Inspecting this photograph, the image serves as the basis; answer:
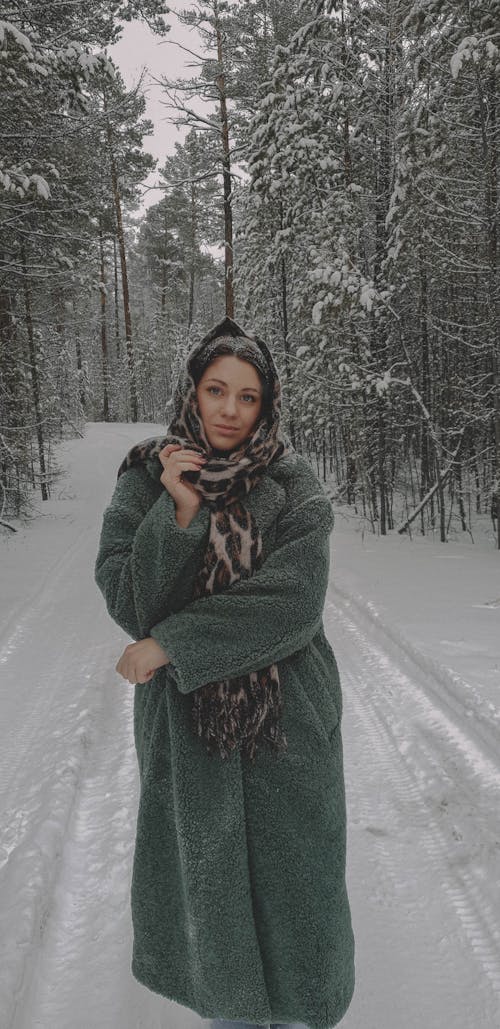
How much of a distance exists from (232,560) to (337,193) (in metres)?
11.4

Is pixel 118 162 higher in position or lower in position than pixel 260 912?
higher

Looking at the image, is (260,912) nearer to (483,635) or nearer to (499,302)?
(483,635)

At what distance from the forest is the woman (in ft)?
20.7

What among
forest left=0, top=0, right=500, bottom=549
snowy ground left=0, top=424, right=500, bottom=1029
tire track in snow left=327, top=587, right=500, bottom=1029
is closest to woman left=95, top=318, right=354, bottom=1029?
snowy ground left=0, top=424, right=500, bottom=1029

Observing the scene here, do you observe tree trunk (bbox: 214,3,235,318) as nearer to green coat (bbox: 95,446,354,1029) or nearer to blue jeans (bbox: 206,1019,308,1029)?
green coat (bbox: 95,446,354,1029)

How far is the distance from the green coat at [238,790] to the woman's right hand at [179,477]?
0.12ft

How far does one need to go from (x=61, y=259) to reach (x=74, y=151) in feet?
7.82

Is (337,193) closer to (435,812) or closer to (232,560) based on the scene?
(435,812)

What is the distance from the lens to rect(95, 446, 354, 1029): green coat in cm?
137

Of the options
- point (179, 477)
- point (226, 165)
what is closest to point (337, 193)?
point (226, 165)

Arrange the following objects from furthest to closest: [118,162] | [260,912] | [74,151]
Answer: [118,162] → [74,151] → [260,912]

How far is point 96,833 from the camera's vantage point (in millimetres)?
3057

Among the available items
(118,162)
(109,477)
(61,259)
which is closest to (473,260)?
(61,259)

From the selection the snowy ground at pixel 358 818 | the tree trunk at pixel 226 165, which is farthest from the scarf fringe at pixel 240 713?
the tree trunk at pixel 226 165
